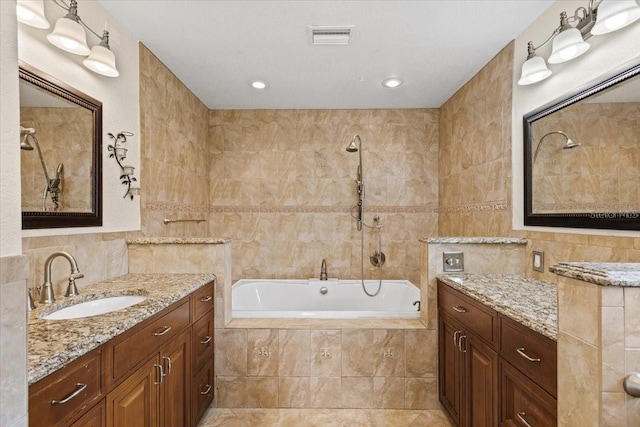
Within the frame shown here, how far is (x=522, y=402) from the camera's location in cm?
124

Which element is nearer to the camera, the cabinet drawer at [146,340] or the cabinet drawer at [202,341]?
the cabinet drawer at [146,340]

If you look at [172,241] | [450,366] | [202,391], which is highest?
[172,241]

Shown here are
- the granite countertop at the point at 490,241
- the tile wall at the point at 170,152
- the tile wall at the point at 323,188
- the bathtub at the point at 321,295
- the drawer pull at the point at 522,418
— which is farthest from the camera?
the tile wall at the point at 323,188

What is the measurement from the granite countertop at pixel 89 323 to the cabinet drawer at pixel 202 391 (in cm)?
56

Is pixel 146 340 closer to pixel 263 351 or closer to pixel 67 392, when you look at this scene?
pixel 67 392

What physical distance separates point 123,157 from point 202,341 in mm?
1223

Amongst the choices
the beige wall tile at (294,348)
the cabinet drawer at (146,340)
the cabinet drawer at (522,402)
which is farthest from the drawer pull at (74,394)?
the cabinet drawer at (522,402)

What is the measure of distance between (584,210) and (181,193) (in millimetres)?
2826

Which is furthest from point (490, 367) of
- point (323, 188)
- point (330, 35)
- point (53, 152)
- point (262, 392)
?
point (323, 188)

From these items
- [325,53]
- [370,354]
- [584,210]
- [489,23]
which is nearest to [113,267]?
[370,354]

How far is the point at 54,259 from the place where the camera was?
1.50 meters

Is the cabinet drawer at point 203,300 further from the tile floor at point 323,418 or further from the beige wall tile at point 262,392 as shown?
the tile floor at point 323,418

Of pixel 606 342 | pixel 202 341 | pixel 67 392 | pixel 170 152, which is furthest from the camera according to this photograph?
pixel 170 152

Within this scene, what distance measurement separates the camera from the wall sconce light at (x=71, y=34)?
1.32 meters
